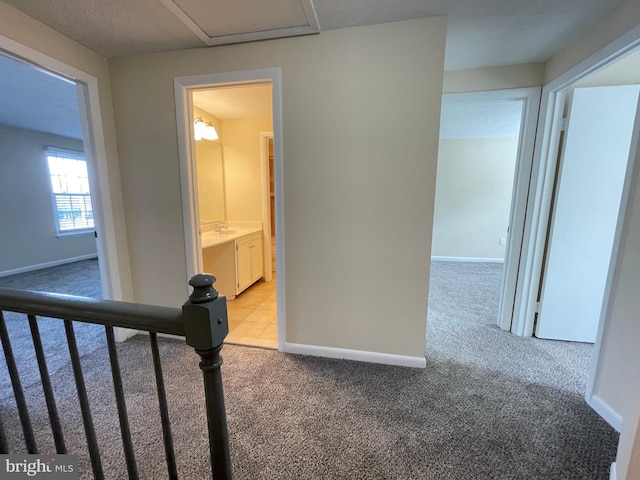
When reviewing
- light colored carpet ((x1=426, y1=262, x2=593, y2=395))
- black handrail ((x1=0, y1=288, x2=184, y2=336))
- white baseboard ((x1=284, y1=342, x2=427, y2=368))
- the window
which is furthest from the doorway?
the window

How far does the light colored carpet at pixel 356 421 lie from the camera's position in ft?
4.24

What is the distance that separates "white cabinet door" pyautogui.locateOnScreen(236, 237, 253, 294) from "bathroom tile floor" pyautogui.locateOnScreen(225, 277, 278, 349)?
169mm

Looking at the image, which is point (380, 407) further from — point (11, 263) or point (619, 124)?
point (11, 263)

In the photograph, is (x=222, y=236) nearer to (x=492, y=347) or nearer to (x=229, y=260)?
(x=229, y=260)

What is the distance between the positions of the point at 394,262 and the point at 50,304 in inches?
68.4

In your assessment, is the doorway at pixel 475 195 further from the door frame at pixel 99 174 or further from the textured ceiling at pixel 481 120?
the door frame at pixel 99 174

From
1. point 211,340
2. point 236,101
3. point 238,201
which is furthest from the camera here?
point 238,201

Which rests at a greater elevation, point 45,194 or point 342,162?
point 342,162

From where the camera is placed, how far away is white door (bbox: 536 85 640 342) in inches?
79.9

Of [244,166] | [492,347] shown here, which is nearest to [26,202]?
[244,166]

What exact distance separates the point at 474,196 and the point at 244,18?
4868mm

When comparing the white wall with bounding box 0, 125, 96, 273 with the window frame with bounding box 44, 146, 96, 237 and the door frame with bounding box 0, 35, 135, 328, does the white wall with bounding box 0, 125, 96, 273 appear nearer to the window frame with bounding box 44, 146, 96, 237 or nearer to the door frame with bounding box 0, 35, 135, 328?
the window frame with bounding box 44, 146, 96, 237

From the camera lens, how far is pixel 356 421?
5.06 ft

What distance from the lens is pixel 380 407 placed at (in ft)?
5.38
